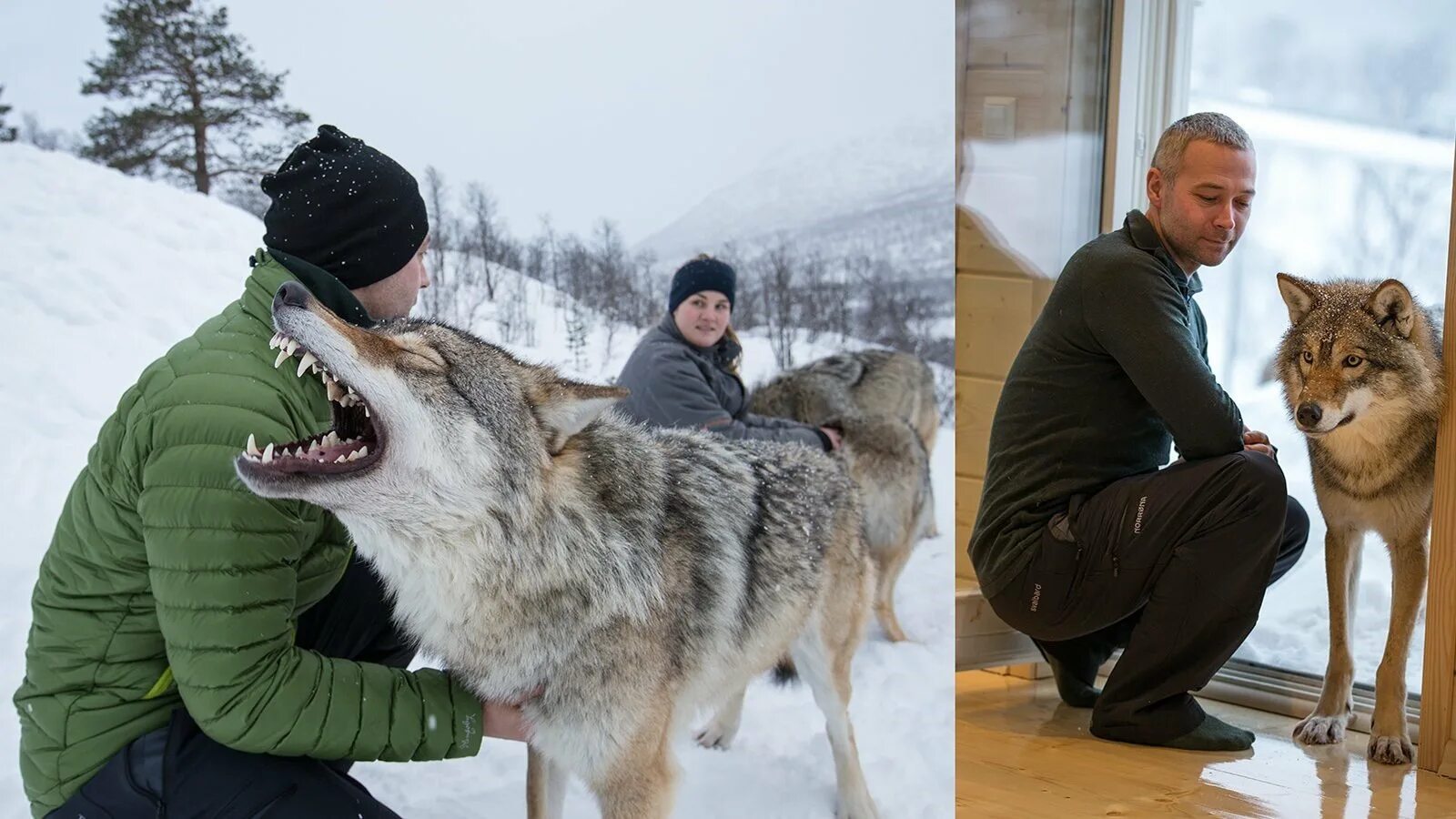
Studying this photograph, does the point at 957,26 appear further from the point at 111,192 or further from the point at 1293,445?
the point at 111,192

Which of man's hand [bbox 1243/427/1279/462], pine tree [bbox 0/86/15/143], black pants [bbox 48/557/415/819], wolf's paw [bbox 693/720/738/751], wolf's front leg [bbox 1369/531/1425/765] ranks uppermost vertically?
pine tree [bbox 0/86/15/143]

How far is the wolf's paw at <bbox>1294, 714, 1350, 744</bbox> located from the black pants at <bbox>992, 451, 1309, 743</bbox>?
28cm

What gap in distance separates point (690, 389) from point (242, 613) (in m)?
0.96

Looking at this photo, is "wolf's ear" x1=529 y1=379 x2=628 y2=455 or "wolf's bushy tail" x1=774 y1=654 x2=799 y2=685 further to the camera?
"wolf's bushy tail" x1=774 y1=654 x2=799 y2=685

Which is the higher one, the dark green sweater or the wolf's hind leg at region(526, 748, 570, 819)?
the dark green sweater

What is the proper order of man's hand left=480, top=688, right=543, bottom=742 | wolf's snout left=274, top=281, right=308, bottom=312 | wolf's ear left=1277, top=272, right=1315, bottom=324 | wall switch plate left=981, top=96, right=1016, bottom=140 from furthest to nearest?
1. wall switch plate left=981, top=96, right=1016, bottom=140
2. wolf's ear left=1277, top=272, right=1315, bottom=324
3. man's hand left=480, top=688, right=543, bottom=742
4. wolf's snout left=274, top=281, right=308, bottom=312

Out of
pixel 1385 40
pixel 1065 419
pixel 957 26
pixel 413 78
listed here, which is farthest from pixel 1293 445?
pixel 413 78

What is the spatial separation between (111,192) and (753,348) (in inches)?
44.8

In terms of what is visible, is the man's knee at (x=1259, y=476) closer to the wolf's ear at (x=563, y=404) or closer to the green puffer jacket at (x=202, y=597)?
the wolf's ear at (x=563, y=404)

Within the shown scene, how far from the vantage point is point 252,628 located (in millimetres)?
1488

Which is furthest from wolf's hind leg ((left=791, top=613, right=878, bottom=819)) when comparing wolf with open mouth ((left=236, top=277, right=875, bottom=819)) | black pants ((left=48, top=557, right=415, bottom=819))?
black pants ((left=48, top=557, right=415, bottom=819))

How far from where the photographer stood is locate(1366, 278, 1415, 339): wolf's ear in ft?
8.57

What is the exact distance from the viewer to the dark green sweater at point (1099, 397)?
100 inches

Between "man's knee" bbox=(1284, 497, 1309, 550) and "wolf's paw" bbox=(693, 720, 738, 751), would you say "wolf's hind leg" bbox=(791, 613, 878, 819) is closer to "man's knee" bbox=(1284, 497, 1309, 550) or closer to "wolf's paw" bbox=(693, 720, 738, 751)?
"wolf's paw" bbox=(693, 720, 738, 751)
